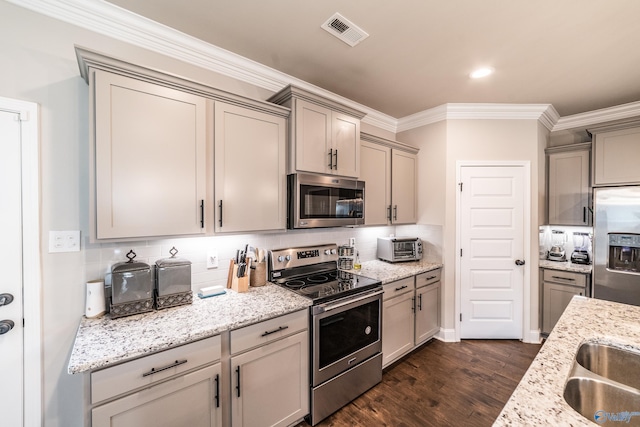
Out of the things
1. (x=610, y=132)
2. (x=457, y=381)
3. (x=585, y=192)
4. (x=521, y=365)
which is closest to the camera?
(x=457, y=381)

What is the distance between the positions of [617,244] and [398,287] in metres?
2.33

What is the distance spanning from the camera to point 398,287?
2.64 metres

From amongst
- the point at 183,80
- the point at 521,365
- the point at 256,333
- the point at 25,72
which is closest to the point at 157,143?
the point at 183,80

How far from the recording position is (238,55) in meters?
2.17

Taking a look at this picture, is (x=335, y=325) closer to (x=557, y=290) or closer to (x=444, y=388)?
(x=444, y=388)

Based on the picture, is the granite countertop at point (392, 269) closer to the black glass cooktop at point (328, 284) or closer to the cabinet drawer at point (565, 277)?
the black glass cooktop at point (328, 284)

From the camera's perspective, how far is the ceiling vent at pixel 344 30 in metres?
1.78

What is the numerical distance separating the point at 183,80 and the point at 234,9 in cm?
55

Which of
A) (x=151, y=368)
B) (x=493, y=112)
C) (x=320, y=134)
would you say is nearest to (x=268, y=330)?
(x=151, y=368)

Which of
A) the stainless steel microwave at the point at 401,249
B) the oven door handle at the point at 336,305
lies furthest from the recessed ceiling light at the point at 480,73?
the oven door handle at the point at 336,305

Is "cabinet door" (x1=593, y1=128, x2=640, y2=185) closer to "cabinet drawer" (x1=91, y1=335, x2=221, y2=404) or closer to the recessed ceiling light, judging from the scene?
the recessed ceiling light

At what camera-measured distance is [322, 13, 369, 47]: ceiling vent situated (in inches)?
70.0

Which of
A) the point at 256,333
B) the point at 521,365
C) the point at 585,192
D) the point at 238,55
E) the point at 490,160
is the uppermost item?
the point at 238,55

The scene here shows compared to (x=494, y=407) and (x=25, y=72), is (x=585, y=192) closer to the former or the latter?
(x=494, y=407)
